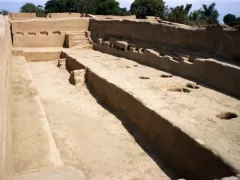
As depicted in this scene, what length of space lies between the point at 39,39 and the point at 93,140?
36.3 ft

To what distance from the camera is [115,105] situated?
8625mm

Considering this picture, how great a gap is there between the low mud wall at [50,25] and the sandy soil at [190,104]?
228 inches

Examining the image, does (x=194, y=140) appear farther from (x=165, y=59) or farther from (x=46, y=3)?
(x=46, y=3)

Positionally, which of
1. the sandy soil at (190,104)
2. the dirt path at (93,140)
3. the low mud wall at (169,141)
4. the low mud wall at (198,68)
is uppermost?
the low mud wall at (198,68)

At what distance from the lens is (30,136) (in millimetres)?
5500

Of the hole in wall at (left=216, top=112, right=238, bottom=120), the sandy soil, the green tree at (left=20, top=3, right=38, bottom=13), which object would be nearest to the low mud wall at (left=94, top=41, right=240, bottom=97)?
the sandy soil

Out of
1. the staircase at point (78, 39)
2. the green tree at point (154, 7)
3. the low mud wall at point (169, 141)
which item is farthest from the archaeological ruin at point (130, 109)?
the green tree at point (154, 7)

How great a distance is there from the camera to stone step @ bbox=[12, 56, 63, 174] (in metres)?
4.63

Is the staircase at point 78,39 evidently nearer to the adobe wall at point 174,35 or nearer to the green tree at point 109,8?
the adobe wall at point 174,35

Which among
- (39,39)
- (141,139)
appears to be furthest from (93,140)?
(39,39)

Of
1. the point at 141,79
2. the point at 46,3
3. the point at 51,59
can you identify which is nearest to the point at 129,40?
the point at 51,59

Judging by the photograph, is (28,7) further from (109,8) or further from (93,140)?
(93,140)

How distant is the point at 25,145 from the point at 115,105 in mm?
3814

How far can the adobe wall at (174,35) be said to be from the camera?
10.4m
